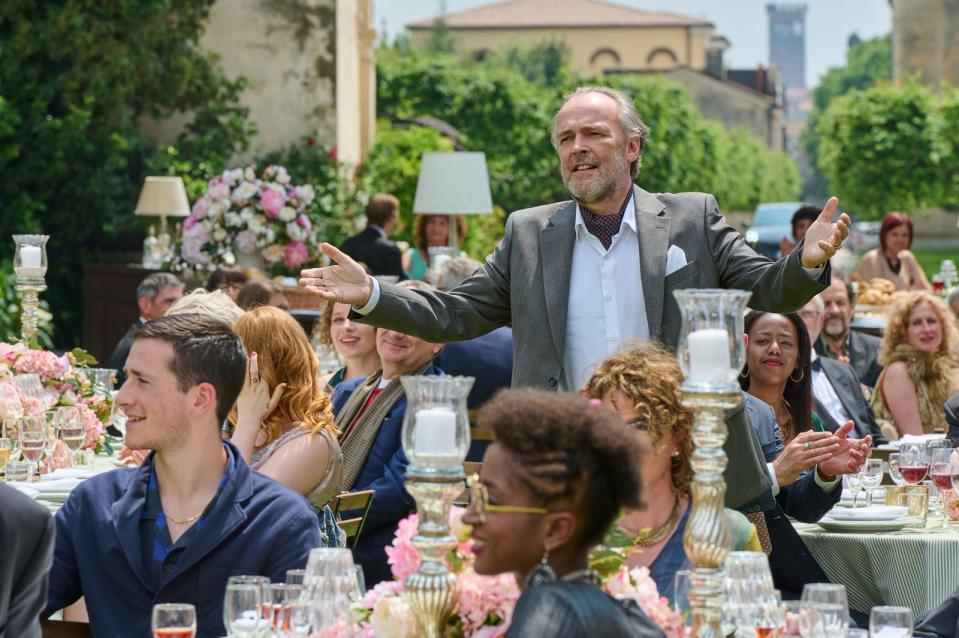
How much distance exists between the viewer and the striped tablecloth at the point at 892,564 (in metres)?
5.26

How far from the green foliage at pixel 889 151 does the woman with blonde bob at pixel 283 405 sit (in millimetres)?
40134

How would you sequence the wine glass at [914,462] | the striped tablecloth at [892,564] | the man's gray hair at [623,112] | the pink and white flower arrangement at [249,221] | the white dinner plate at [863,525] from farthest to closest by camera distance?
the pink and white flower arrangement at [249,221] < the wine glass at [914,462] < the white dinner plate at [863,525] < the striped tablecloth at [892,564] < the man's gray hair at [623,112]

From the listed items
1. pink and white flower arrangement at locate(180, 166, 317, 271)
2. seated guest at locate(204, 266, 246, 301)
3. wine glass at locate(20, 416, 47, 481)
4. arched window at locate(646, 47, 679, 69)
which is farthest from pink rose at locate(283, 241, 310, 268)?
arched window at locate(646, 47, 679, 69)

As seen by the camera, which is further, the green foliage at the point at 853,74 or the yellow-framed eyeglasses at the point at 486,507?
the green foliage at the point at 853,74

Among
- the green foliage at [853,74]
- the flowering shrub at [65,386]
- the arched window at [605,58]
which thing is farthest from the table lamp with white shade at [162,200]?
the green foliage at [853,74]

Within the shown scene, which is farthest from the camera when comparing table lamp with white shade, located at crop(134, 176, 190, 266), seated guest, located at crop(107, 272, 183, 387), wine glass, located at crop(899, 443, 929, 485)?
table lamp with white shade, located at crop(134, 176, 190, 266)

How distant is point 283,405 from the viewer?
4.87 meters

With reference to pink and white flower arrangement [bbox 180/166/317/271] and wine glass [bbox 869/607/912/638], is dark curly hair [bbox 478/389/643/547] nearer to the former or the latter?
wine glass [bbox 869/607/912/638]

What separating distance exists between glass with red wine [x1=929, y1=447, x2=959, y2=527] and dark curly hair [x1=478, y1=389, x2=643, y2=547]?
122 inches

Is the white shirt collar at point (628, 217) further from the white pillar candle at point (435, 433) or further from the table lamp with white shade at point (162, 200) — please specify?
the table lamp with white shade at point (162, 200)

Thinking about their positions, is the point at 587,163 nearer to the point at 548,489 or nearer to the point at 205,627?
the point at 205,627

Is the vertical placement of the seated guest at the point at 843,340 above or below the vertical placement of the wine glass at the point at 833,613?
above

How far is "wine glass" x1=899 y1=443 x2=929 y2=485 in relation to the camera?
578cm

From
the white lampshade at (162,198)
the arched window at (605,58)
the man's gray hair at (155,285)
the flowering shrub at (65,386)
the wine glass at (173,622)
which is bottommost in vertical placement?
the wine glass at (173,622)
